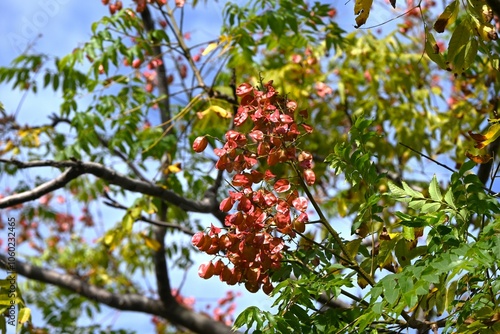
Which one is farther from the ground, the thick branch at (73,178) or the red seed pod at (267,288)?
the thick branch at (73,178)

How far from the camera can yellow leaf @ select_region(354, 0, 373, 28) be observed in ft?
5.50

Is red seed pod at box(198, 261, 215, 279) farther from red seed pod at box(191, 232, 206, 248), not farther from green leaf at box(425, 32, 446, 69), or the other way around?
green leaf at box(425, 32, 446, 69)

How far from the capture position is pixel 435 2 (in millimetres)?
6523

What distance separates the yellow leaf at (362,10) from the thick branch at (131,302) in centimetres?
325

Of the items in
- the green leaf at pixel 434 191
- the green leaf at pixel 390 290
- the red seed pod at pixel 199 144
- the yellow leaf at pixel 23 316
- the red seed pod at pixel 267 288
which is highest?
the red seed pod at pixel 199 144

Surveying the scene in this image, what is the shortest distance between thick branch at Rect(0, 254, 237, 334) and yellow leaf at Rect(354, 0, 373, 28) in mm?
3246

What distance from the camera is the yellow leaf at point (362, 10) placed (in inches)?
66.0

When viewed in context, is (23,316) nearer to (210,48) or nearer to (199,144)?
(199,144)

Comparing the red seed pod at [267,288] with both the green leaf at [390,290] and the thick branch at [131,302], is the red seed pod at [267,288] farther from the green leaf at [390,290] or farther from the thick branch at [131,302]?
the thick branch at [131,302]

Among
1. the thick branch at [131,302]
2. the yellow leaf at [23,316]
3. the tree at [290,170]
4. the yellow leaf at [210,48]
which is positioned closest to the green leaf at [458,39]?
the tree at [290,170]

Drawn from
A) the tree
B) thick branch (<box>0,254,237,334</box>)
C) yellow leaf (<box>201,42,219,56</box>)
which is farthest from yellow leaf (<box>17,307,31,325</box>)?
thick branch (<box>0,254,237,334</box>)

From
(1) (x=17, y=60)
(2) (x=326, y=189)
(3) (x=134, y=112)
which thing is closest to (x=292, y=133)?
(3) (x=134, y=112)

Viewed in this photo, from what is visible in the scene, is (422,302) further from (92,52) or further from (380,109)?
(380,109)

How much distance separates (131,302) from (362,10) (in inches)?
155
